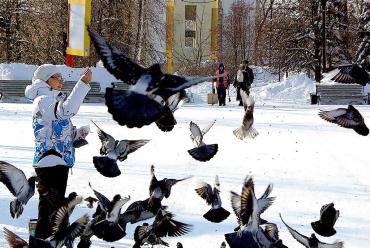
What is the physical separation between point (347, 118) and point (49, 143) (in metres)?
2.54

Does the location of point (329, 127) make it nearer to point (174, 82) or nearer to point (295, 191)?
point (295, 191)

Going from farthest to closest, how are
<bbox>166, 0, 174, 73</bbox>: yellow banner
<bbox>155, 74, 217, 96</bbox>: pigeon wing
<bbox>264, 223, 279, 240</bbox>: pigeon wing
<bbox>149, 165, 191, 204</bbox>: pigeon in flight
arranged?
<bbox>166, 0, 174, 73</bbox>: yellow banner < <bbox>149, 165, 191, 204</bbox>: pigeon in flight < <bbox>264, 223, 279, 240</bbox>: pigeon wing < <bbox>155, 74, 217, 96</bbox>: pigeon wing

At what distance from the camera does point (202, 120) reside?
733 inches

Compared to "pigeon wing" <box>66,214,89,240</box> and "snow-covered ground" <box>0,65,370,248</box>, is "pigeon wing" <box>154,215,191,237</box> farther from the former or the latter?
"pigeon wing" <box>66,214,89,240</box>

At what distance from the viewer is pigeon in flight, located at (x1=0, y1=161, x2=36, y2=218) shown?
18.0 ft

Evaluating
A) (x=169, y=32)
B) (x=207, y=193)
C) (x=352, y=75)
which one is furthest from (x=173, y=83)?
(x=169, y=32)

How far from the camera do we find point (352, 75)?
13.4ft

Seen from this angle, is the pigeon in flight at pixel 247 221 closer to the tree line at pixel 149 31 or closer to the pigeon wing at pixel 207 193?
the pigeon wing at pixel 207 193

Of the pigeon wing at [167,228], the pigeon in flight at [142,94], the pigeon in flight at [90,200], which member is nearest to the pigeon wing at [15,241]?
the pigeon wing at [167,228]

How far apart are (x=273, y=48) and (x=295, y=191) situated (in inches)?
1398

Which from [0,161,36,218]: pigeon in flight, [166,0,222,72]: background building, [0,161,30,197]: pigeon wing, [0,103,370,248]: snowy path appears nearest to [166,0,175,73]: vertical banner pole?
[166,0,222,72]: background building

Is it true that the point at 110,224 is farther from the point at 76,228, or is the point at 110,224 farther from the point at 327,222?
the point at 327,222

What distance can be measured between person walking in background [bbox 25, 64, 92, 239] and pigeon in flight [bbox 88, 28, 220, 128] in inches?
118

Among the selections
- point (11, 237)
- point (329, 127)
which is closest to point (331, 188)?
point (11, 237)
